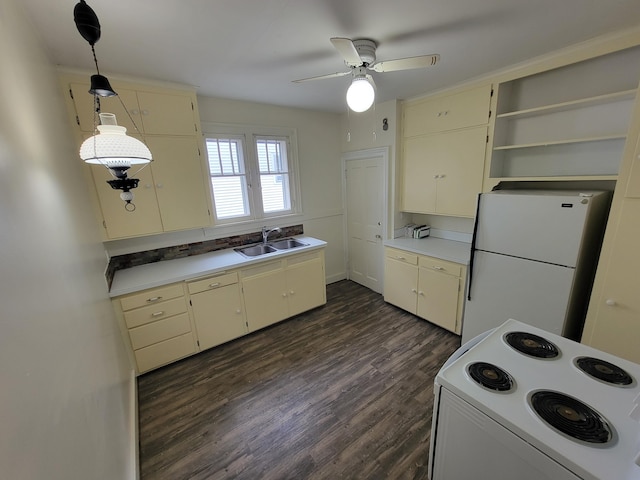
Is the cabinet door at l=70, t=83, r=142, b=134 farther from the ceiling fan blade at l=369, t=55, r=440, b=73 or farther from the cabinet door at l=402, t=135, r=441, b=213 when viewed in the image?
the cabinet door at l=402, t=135, r=441, b=213

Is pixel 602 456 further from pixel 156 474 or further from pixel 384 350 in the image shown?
pixel 156 474

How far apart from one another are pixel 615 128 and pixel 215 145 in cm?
360

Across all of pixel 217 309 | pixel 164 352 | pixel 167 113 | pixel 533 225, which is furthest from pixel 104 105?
pixel 533 225

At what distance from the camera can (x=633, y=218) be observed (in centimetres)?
165

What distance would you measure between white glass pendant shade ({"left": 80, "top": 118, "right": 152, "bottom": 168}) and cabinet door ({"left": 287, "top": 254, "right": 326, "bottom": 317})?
1.96m

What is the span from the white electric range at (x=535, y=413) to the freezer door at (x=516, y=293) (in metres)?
0.83

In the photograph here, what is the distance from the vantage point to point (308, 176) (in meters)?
3.68

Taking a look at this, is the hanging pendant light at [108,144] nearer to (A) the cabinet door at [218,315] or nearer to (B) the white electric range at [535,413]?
(A) the cabinet door at [218,315]

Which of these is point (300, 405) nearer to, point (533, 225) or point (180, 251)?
point (180, 251)

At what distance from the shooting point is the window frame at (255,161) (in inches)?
116

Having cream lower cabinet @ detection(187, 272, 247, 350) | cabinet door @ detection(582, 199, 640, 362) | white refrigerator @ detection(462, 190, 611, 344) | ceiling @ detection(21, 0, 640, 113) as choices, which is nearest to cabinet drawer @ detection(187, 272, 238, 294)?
cream lower cabinet @ detection(187, 272, 247, 350)

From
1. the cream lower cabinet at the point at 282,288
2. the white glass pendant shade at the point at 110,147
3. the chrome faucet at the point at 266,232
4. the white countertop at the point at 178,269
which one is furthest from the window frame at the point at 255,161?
Answer: the white glass pendant shade at the point at 110,147

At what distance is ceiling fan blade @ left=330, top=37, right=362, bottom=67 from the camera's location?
1.37 metres

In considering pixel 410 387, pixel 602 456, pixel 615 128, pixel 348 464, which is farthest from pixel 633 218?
pixel 348 464
